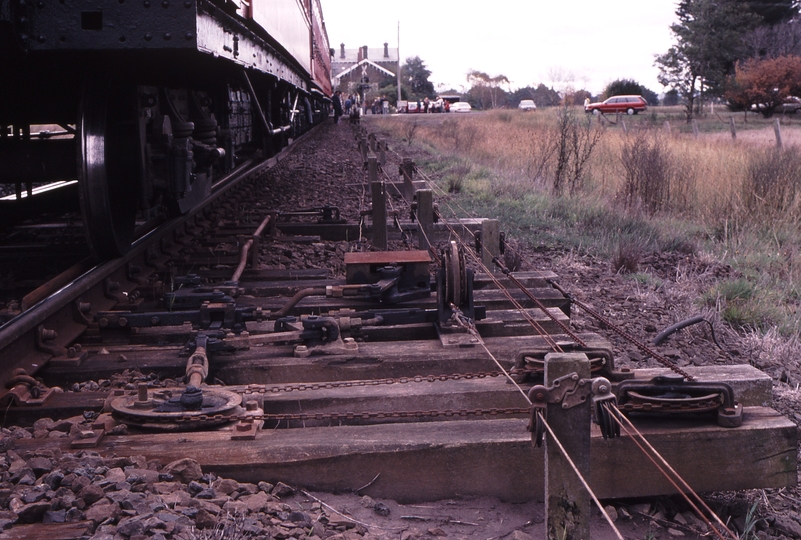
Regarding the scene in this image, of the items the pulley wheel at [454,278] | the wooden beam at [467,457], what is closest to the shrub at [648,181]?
the pulley wheel at [454,278]

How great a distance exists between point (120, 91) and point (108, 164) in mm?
467

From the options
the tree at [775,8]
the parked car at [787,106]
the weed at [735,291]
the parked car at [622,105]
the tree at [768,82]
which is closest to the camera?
the weed at [735,291]

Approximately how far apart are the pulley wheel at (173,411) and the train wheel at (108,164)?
2.00 m

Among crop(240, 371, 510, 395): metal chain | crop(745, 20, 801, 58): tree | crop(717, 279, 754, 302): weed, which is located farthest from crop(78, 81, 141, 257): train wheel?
crop(745, 20, 801, 58): tree

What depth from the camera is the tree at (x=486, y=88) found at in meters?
99.1

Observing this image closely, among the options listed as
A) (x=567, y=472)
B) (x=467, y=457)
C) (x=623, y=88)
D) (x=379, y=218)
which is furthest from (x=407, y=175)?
(x=623, y=88)

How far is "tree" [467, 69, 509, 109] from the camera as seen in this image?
99.1m

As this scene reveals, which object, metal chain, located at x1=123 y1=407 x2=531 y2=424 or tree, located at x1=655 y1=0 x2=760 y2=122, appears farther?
tree, located at x1=655 y1=0 x2=760 y2=122

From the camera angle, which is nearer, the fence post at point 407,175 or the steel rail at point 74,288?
the steel rail at point 74,288

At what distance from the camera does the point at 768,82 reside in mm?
44094

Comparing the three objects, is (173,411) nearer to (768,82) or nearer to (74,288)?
(74,288)

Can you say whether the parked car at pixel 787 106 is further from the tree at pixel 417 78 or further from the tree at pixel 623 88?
the tree at pixel 417 78

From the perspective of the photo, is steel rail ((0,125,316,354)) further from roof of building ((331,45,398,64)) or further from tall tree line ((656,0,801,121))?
roof of building ((331,45,398,64))

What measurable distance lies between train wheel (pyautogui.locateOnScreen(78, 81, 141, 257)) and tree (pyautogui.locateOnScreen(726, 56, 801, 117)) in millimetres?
45157
